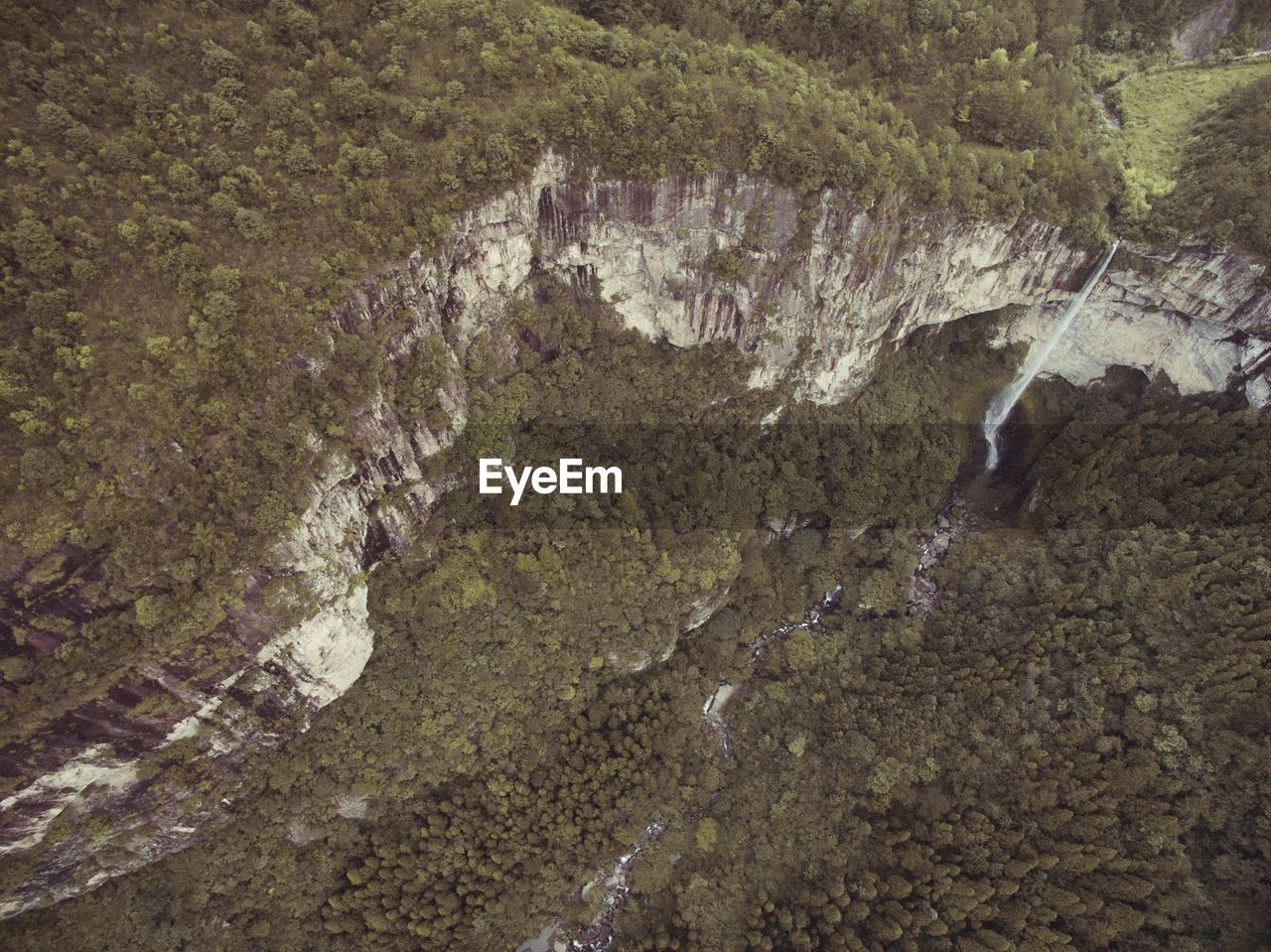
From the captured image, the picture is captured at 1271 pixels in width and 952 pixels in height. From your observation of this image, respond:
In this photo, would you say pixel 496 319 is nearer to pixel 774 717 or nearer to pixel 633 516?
pixel 633 516

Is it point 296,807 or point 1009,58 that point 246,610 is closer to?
point 296,807

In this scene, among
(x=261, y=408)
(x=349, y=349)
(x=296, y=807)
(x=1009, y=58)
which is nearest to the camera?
(x=261, y=408)

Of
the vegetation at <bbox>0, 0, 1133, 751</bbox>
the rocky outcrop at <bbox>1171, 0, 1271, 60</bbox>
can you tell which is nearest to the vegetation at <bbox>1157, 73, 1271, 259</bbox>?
the rocky outcrop at <bbox>1171, 0, 1271, 60</bbox>

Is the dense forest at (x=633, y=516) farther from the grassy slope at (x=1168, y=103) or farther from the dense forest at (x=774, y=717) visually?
the grassy slope at (x=1168, y=103)

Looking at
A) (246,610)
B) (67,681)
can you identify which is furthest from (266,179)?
(67,681)

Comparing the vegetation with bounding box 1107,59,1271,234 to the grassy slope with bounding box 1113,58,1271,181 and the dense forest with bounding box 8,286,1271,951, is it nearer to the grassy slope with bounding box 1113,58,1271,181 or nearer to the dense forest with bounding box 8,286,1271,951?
the grassy slope with bounding box 1113,58,1271,181
